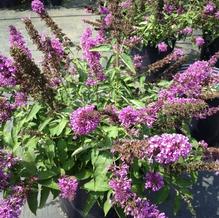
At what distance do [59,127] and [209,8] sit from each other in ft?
8.37

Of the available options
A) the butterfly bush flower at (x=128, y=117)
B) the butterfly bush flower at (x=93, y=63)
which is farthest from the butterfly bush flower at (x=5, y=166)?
the butterfly bush flower at (x=93, y=63)

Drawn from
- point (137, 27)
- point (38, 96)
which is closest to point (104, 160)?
point (38, 96)

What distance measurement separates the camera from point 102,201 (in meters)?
2.16

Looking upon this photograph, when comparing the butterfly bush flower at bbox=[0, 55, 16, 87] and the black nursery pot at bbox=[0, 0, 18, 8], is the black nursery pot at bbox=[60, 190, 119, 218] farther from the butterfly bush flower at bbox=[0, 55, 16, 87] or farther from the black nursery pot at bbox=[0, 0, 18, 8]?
the black nursery pot at bbox=[0, 0, 18, 8]

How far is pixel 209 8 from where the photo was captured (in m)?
4.03

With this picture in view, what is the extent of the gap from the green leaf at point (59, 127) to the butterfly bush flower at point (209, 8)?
2488 millimetres

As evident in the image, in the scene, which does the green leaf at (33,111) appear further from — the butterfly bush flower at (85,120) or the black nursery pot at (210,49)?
the black nursery pot at (210,49)

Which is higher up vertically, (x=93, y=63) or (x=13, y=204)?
(x=93, y=63)

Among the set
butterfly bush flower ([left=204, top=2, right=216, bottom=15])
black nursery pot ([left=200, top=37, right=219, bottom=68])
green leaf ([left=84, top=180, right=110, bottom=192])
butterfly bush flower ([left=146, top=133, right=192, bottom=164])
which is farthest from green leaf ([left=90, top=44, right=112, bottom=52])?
black nursery pot ([left=200, top=37, right=219, bottom=68])

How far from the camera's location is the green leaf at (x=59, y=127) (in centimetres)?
198

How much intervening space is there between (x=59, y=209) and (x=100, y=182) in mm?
914

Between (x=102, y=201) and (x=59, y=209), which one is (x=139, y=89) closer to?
A: (x=102, y=201)

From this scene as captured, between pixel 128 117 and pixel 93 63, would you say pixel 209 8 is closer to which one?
pixel 93 63

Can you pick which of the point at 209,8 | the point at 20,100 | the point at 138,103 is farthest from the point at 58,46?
the point at 209,8
